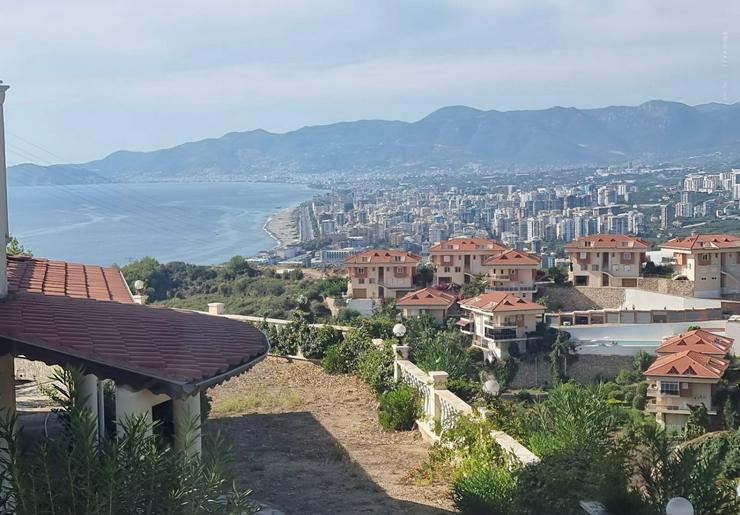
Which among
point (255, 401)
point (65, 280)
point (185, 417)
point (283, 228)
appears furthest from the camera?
point (283, 228)

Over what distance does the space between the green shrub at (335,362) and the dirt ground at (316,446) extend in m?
0.12

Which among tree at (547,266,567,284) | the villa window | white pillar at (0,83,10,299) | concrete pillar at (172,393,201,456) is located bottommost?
the villa window

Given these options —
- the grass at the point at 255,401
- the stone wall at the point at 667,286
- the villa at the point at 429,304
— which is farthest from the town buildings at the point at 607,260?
the grass at the point at 255,401

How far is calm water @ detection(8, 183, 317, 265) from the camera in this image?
7819 centimetres

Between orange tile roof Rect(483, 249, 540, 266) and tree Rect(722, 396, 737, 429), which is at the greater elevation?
orange tile roof Rect(483, 249, 540, 266)

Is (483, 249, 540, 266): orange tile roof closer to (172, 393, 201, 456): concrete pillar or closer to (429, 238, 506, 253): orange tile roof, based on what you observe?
(429, 238, 506, 253): orange tile roof

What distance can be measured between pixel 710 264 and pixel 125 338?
47.6m

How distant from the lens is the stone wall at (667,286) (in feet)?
156

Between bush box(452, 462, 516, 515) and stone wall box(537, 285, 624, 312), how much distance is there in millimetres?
42588

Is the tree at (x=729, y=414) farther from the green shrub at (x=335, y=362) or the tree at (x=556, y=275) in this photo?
the tree at (x=556, y=275)

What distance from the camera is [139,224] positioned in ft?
366

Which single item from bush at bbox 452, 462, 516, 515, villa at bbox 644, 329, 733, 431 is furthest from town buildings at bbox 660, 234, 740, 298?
bush at bbox 452, 462, 516, 515

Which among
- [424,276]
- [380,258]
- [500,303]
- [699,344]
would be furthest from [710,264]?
[380,258]

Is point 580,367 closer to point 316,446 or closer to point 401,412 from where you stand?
point 401,412
